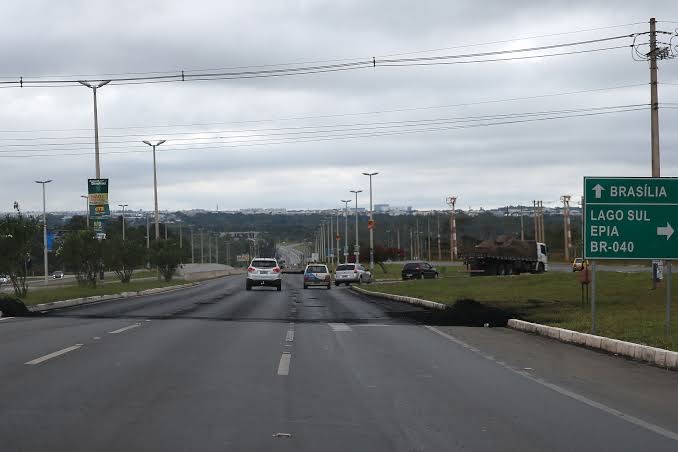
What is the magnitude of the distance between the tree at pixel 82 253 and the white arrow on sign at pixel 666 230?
3275 centimetres

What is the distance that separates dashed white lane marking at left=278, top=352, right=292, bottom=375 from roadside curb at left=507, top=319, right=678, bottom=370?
6.12 metres

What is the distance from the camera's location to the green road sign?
18.4 meters

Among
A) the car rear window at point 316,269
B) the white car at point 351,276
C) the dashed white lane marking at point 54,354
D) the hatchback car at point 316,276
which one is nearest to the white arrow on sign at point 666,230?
the dashed white lane marking at point 54,354

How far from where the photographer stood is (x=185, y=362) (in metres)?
13.9

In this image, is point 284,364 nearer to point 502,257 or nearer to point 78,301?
point 78,301

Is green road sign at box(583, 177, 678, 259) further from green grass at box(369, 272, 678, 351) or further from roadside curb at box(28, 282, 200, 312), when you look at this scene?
roadside curb at box(28, 282, 200, 312)

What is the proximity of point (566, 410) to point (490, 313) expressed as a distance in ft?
47.3

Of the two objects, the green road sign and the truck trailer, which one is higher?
the green road sign

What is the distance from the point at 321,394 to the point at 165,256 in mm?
57087

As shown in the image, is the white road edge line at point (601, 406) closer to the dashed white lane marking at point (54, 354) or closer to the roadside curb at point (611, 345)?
the roadside curb at point (611, 345)

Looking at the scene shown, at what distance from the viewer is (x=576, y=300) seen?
98.8 ft

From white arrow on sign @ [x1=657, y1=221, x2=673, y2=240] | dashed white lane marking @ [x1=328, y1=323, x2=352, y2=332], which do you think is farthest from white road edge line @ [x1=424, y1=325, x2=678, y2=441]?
dashed white lane marking @ [x1=328, y1=323, x2=352, y2=332]

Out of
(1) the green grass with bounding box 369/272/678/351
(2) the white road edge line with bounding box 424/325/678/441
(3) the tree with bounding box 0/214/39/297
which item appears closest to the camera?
(2) the white road edge line with bounding box 424/325/678/441

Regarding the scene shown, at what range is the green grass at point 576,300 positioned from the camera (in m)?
19.0
